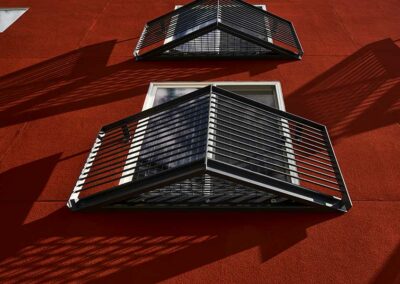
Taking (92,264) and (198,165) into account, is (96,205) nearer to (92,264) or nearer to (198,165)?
(92,264)

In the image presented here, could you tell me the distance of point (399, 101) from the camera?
4836 mm

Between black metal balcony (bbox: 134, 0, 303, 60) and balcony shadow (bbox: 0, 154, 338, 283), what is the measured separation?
3429mm

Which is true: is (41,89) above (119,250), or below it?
above

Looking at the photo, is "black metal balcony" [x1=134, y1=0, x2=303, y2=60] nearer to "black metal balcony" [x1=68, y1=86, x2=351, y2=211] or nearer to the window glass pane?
the window glass pane

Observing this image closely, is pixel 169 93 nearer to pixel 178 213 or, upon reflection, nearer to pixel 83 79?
pixel 83 79

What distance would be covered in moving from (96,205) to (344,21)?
712 centimetres

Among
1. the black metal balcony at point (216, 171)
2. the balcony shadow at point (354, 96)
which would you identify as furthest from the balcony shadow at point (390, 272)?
the balcony shadow at point (354, 96)

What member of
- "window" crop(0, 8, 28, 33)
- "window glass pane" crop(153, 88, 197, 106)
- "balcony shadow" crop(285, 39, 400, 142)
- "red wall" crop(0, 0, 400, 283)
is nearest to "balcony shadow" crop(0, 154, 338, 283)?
"red wall" crop(0, 0, 400, 283)

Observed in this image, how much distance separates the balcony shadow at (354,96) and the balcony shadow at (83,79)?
1061 millimetres

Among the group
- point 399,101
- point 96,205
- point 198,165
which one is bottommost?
point 96,205

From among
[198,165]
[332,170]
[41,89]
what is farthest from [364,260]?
[41,89]

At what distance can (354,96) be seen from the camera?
4.96 m

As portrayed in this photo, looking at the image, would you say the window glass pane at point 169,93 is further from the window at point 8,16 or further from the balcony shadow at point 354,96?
the window at point 8,16

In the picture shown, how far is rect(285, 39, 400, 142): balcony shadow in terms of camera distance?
4.52 meters
